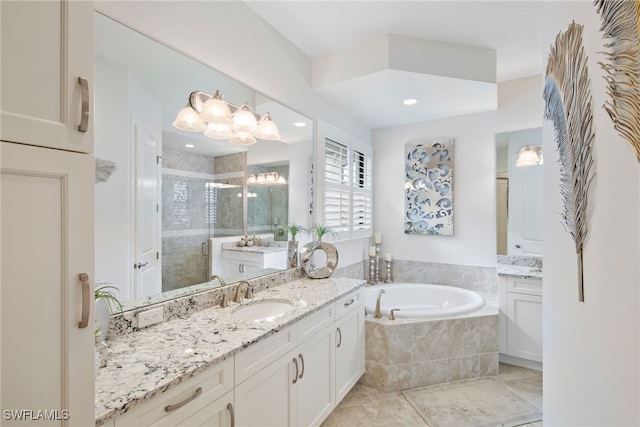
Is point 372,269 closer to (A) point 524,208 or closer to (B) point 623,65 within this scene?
(A) point 524,208

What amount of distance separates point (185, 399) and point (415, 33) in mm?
2726

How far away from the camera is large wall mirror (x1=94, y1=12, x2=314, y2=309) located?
1.31 metres

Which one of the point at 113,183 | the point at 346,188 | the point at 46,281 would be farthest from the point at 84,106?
the point at 346,188

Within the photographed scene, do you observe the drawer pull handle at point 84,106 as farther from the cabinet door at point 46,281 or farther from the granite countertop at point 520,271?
the granite countertop at point 520,271

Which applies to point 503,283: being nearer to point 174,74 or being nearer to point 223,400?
point 223,400

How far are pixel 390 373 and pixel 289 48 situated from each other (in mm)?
2828

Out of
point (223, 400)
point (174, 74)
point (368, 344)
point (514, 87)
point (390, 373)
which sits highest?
point (514, 87)

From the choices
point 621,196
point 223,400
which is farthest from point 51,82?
point 621,196

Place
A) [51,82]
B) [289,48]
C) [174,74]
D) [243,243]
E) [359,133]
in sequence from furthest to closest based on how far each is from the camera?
[359,133], [289,48], [243,243], [174,74], [51,82]

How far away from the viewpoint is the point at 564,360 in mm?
1096

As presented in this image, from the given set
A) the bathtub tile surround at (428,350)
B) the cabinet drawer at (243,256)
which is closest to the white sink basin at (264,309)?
the cabinet drawer at (243,256)

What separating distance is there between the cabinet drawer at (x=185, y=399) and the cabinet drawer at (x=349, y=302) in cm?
104

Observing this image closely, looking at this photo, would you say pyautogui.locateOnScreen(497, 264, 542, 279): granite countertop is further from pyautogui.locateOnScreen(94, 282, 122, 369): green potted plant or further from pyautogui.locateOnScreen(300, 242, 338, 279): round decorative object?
pyautogui.locateOnScreen(94, 282, 122, 369): green potted plant

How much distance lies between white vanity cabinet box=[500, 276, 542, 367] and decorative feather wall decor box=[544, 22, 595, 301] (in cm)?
203
